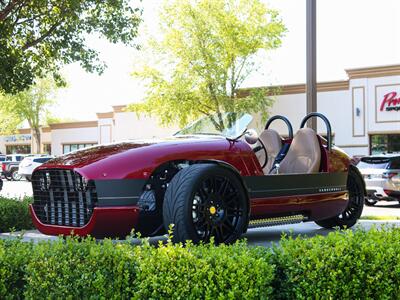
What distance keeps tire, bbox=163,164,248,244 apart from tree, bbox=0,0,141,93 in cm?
662

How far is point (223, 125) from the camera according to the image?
692cm

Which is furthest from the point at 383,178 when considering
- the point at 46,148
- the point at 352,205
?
the point at 46,148

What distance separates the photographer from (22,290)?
406 centimetres

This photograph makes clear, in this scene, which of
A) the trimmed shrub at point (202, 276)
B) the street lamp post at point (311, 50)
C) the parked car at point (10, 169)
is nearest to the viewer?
the trimmed shrub at point (202, 276)

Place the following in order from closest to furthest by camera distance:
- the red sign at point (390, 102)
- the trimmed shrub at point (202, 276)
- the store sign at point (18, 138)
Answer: the trimmed shrub at point (202, 276) < the red sign at point (390, 102) < the store sign at point (18, 138)

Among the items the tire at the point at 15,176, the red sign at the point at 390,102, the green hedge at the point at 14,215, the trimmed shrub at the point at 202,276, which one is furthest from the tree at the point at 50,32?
the tire at the point at 15,176

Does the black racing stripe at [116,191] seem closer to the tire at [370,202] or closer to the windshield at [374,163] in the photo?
the windshield at [374,163]

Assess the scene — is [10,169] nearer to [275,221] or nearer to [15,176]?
[15,176]

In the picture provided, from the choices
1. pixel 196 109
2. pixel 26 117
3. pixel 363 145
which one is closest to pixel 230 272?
pixel 363 145

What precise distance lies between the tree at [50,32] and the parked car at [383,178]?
756 cm

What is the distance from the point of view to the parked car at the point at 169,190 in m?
5.25

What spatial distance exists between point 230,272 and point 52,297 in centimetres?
122

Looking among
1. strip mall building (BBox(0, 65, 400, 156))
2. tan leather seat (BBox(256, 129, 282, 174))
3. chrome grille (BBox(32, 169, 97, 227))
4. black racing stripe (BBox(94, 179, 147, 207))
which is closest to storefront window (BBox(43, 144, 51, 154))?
strip mall building (BBox(0, 65, 400, 156))

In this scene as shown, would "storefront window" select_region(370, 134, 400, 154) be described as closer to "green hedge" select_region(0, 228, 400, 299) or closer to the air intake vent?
the air intake vent
